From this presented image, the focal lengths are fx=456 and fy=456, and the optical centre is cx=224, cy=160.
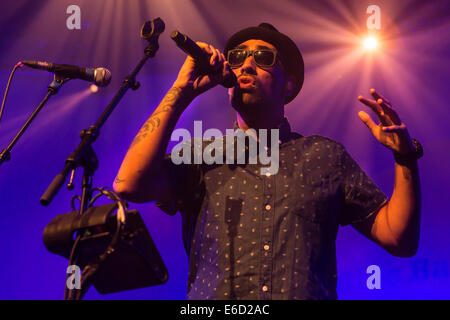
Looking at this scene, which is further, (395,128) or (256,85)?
(256,85)

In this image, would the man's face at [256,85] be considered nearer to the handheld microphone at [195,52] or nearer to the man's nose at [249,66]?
the man's nose at [249,66]

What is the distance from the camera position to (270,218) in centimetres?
180

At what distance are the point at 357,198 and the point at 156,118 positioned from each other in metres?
0.97

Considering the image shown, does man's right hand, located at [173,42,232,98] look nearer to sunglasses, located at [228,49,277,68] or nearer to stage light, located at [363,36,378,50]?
sunglasses, located at [228,49,277,68]

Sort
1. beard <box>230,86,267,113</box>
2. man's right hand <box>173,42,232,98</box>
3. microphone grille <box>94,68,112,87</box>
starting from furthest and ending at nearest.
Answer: beard <box>230,86,267,113</box> → microphone grille <box>94,68,112,87</box> → man's right hand <box>173,42,232,98</box>

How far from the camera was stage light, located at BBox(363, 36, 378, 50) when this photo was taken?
4.49m

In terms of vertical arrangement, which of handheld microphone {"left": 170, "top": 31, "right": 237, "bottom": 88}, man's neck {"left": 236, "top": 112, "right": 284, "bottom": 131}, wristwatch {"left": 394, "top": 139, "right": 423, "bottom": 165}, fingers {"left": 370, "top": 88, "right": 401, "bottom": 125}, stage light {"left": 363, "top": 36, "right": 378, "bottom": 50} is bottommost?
wristwatch {"left": 394, "top": 139, "right": 423, "bottom": 165}

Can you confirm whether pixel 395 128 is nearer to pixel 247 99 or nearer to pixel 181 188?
pixel 247 99

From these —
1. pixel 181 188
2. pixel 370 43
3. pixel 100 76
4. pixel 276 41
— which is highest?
pixel 370 43

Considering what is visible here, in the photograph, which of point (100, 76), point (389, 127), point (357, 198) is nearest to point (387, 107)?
point (389, 127)

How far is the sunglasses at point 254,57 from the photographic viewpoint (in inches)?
89.9

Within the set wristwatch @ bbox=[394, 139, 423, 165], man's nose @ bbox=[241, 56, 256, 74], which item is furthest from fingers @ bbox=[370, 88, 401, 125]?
man's nose @ bbox=[241, 56, 256, 74]

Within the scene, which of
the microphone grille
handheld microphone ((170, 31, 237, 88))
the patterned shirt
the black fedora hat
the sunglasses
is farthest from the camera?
the black fedora hat

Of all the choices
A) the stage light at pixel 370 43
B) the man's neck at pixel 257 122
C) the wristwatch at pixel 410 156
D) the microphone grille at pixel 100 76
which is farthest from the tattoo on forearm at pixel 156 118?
the stage light at pixel 370 43
